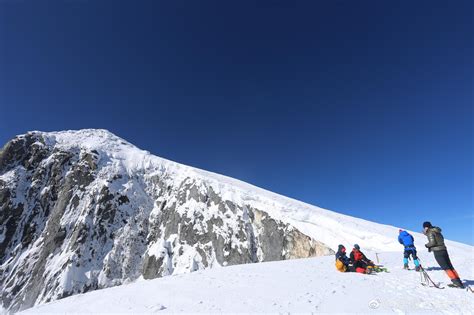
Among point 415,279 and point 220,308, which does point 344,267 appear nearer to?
point 415,279

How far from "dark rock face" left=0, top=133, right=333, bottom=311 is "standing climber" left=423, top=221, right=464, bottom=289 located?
89.4ft

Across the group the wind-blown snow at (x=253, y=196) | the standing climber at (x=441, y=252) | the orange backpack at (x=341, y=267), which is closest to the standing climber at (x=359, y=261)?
the orange backpack at (x=341, y=267)

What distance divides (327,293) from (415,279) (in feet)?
14.8

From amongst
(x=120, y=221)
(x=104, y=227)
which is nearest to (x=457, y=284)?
(x=120, y=221)

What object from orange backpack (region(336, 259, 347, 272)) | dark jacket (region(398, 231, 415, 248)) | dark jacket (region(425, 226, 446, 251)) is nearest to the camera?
dark jacket (region(425, 226, 446, 251))

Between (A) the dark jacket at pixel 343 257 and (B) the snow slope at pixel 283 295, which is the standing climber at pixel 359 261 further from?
(B) the snow slope at pixel 283 295

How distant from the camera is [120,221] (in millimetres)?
65562

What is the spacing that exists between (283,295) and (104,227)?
2613 inches

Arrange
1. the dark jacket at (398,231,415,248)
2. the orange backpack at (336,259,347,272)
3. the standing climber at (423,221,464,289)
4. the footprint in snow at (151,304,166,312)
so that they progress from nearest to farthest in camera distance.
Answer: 1. the footprint in snow at (151,304,166,312)
2. the standing climber at (423,221,464,289)
3. the orange backpack at (336,259,347,272)
4. the dark jacket at (398,231,415,248)

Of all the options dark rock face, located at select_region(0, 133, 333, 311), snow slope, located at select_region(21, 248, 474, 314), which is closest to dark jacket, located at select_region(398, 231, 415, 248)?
snow slope, located at select_region(21, 248, 474, 314)

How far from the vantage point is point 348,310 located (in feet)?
23.7

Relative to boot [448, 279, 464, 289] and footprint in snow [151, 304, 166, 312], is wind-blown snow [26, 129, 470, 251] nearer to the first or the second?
boot [448, 279, 464, 289]

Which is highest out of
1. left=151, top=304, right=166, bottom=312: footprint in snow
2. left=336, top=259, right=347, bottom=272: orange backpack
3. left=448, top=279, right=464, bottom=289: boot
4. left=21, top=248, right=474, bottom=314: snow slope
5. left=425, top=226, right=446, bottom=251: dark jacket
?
left=425, top=226, right=446, bottom=251: dark jacket

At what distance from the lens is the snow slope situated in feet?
24.6
